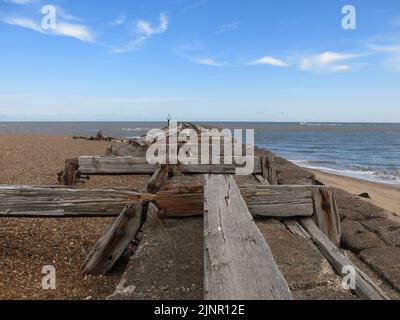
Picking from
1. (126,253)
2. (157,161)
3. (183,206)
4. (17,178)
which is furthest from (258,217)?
(17,178)

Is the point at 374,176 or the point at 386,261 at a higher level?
the point at 386,261

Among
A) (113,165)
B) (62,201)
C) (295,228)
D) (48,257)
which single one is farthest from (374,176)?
(62,201)

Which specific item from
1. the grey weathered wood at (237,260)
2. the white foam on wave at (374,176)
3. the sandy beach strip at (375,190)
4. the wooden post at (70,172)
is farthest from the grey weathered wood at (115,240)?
the white foam on wave at (374,176)

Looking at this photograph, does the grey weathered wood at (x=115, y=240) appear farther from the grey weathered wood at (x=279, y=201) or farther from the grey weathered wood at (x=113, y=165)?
the grey weathered wood at (x=113, y=165)

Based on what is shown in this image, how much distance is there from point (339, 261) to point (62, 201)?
2.48 metres

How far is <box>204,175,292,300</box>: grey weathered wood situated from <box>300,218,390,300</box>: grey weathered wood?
32.7 inches

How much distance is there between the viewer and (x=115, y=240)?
3803mm

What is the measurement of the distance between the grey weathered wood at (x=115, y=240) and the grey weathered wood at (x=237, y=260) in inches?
34.1

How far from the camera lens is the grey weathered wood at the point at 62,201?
3828mm

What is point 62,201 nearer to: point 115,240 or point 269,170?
point 115,240

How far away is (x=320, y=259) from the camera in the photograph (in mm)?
3314

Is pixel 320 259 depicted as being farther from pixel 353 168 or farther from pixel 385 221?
pixel 353 168
